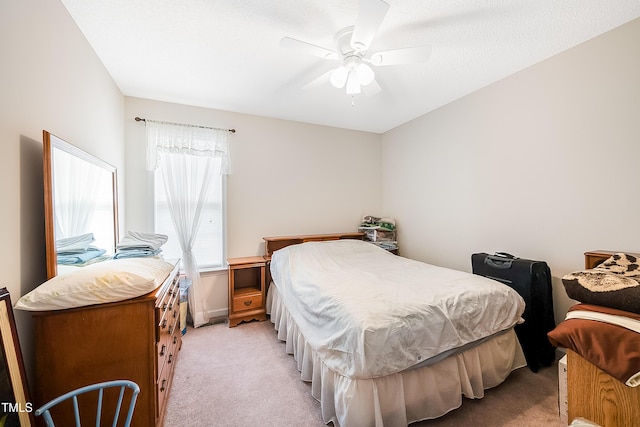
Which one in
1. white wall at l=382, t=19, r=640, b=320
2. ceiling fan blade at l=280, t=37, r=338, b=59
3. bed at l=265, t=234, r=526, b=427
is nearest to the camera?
bed at l=265, t=234, r=526, b=427

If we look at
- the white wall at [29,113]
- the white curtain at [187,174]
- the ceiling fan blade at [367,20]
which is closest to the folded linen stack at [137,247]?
the white wall at [29,113]

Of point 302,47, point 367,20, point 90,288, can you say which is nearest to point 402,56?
point 367,20

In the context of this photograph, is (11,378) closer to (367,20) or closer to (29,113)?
(29,113)

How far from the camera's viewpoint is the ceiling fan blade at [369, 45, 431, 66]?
1613 mm

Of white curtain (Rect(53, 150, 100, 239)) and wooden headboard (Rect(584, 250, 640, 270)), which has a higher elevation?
white curtain (Rect(53, 150, 100, 239))

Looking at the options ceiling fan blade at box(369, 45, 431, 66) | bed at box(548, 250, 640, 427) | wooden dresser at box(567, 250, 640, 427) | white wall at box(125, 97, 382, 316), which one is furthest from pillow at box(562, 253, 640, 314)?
white wall at box(125, 97, 382, 316)

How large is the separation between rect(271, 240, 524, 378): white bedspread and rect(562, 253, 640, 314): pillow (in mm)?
553

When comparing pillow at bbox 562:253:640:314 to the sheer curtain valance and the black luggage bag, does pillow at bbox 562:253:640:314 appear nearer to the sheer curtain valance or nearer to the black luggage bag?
the black luggage bag

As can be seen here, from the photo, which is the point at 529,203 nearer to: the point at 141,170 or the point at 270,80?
the point at 270,80

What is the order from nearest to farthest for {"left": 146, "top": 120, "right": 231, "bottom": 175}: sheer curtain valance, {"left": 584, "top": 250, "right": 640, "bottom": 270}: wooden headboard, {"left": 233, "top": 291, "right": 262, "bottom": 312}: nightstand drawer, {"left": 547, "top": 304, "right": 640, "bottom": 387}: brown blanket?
{"left": 547, "top": 304, "right": 640, "bottom": 387}: brown blanket, {"left": 584, "top": 250, "right": 640, "bottom": 270}: wooden headboard, {"left": 146, "top": 120, "right": 231, "bottom": 175}: sheer curtain valance, {"left": 233, "top": 291, "right": 262, "bottom": 312}: nightstand drawer

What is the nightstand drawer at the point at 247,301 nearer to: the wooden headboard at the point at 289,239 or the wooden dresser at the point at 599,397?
the wooden headboard at the point at 289,239

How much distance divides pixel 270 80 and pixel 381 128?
2050mm

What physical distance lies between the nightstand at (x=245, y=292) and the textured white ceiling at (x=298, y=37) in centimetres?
187

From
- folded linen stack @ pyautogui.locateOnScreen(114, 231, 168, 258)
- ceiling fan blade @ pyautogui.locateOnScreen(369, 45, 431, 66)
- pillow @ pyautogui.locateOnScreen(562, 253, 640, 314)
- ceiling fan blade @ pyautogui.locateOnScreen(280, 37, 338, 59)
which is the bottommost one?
pillow @ pyautogui.locateOnScreen(562, 253, 640, 314)
